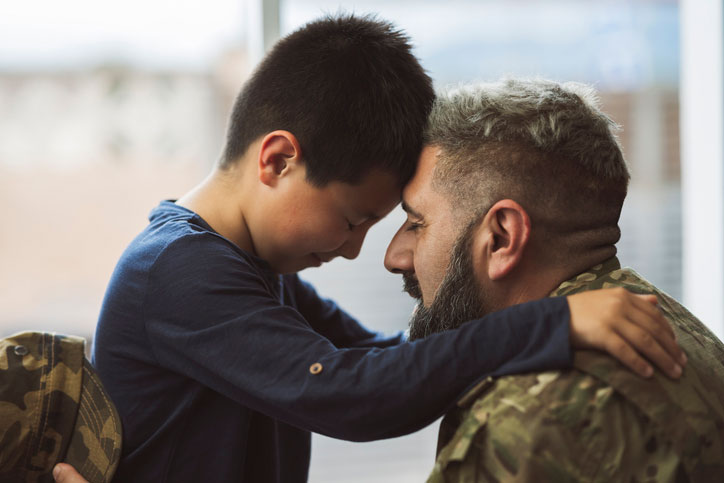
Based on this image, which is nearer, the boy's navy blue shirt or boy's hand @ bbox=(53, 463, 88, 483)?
the boy's navy blue shirt

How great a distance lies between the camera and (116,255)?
235 cm

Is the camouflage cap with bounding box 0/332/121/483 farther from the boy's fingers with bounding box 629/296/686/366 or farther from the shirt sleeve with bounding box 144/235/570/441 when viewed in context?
the boy's fingers with bounding box 629/296/686/366

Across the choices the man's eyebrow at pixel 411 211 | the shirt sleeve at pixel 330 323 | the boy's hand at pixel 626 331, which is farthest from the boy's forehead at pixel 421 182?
the shirt sleeve at pixel 330 323

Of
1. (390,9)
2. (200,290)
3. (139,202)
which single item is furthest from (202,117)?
(200,290)

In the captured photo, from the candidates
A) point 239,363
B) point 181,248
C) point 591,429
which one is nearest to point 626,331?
point 591,429

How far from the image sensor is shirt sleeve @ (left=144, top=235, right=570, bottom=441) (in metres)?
1.09

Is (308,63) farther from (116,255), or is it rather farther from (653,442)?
(116,255)

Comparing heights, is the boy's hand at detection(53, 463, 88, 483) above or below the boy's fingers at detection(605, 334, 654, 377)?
below

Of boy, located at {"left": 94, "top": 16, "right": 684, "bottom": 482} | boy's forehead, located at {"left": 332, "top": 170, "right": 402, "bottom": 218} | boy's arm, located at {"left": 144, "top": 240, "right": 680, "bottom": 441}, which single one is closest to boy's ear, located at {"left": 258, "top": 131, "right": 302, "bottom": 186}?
boy, located at {"left": 94, "top": 16, "right": 684, "bottom": 482}

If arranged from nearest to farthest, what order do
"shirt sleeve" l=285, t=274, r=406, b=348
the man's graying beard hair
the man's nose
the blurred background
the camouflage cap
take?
the camouflage cap → the man's graying beard hair → the man's nose → "shirt sleeve" l=285, t=274, r=406, b=348 → the blurred background

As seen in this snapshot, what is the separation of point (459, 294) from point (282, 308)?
1.06 ft

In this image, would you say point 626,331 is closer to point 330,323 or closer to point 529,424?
point 529,424

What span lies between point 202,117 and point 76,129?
392 mm

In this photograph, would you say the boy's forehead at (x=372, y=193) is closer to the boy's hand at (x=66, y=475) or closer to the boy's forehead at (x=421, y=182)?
the boy's forehead at (x=421, y=182)
